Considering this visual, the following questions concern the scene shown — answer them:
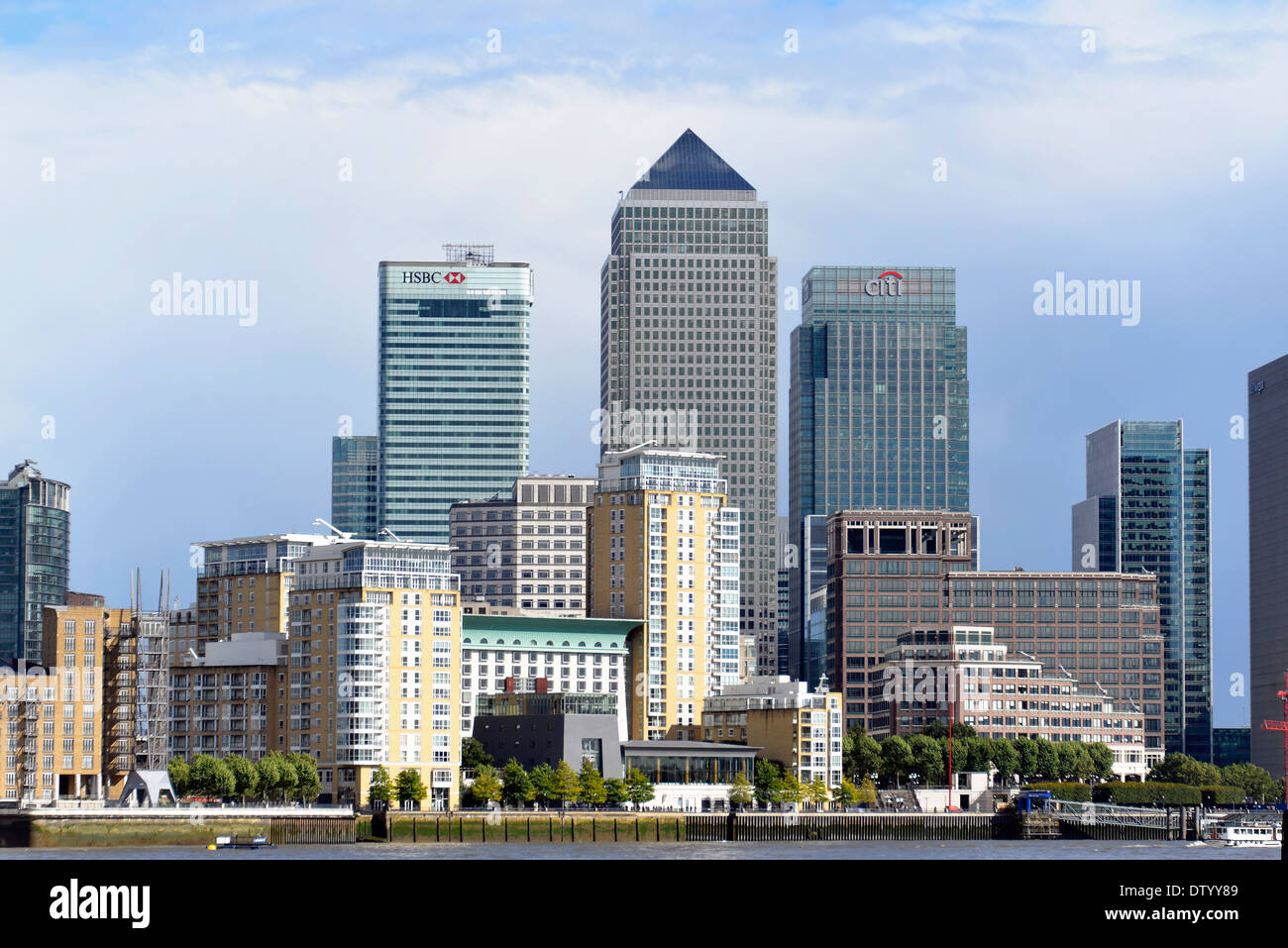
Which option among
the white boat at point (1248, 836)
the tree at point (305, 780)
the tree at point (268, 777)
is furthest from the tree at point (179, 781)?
the white boat at point (1248, 836)

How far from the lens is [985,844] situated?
190000 mm

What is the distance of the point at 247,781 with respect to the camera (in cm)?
19012

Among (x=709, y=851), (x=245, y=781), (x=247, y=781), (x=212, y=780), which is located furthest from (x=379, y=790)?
(x=709, y=851)

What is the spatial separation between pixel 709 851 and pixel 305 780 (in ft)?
159

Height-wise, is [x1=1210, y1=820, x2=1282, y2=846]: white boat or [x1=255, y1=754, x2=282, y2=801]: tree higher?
[x1=255, y1=754, x2=282, y2=801]: tree

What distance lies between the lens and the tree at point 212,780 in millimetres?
189500

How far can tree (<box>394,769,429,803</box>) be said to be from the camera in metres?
192

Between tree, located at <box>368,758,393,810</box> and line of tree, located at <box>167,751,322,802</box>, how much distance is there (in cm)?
576

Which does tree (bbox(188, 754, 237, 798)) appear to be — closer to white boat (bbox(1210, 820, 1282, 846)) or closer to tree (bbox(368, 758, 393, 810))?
tree (bbox(368, 758, 393, 810))

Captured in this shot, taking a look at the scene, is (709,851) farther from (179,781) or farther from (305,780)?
(179,781)

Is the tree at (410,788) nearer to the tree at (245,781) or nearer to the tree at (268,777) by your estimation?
the tree at (268,777)

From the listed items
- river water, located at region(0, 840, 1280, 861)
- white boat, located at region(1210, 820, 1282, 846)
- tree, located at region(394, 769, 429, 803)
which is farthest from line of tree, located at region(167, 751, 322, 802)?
white boat, located at region(1210, 820, 1282, 846)
